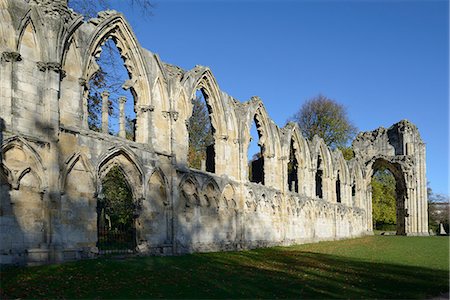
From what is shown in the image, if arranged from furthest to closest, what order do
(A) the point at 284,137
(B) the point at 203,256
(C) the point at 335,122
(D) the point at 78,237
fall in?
(C) the point at 335,122, (A) the point at 284,137, (B) the point at 203,256, (D) the point at 78,237

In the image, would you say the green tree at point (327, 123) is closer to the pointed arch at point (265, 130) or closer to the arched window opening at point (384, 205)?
the arched window opening at point (384, 205)

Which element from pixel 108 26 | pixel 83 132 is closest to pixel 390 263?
pixel 83 132

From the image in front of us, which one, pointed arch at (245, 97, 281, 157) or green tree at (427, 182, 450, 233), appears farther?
green tree at (427, 182, 450, 233)

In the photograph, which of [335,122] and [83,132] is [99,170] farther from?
[335,122]

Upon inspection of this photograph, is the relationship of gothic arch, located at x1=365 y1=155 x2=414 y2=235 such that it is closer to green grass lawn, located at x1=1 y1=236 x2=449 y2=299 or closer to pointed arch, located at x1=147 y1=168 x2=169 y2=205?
green grass lawn, located at x1=1 y1=236 x2=449 y2=299

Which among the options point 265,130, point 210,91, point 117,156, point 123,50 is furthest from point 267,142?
point 117,156

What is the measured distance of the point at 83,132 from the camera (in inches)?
511

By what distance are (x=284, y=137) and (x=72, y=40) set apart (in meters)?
13.9

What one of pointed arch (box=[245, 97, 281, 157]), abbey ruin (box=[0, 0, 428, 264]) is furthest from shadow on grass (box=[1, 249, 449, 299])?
pointed arch (box=[245, 97, 281, 157])

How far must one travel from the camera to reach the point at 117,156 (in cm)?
1436

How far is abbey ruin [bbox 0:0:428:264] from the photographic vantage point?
11508mm

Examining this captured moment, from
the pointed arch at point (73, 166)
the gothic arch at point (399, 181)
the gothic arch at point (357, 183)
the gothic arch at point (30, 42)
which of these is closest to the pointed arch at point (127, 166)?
the pointed arch at point (73, 166)

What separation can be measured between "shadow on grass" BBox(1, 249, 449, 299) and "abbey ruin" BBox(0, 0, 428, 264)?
4.41ft

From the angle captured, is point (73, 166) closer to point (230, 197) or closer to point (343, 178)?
point (230, 197)
